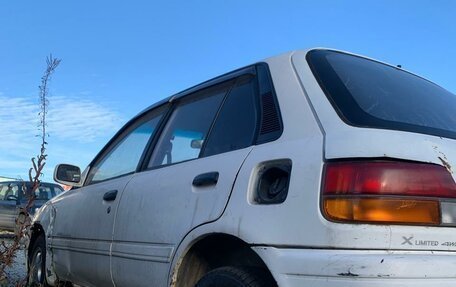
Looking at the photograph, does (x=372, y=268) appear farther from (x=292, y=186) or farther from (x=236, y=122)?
(x=236, y=122)

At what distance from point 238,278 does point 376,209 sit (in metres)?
0.71

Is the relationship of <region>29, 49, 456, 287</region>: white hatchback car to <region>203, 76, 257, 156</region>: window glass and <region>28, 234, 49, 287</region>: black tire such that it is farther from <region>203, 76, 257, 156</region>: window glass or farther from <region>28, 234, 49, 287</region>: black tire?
<region>28, 234, 49, 287</region>: black tire

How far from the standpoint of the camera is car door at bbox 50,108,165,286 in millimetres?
3752

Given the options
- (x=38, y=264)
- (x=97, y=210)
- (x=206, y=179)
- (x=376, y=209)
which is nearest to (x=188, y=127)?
(x=206, y=179)

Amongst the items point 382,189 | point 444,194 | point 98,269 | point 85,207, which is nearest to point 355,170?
point 382,189

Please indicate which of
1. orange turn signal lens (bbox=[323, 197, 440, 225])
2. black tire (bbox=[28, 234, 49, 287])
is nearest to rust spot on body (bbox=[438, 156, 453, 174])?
orange turn signal lens (bbox=[323, 197, 440, 225])

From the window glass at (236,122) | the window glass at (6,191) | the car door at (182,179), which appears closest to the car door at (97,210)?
the car door at (182,179)

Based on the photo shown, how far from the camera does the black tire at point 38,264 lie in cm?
516

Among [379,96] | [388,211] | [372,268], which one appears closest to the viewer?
[372,268]

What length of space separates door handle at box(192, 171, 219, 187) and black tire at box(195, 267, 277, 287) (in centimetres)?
47

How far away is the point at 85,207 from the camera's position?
4.24m

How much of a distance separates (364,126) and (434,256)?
59 cm

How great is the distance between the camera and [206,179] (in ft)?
8.95

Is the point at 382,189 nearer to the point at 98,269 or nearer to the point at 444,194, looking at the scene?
the point at 444,194
